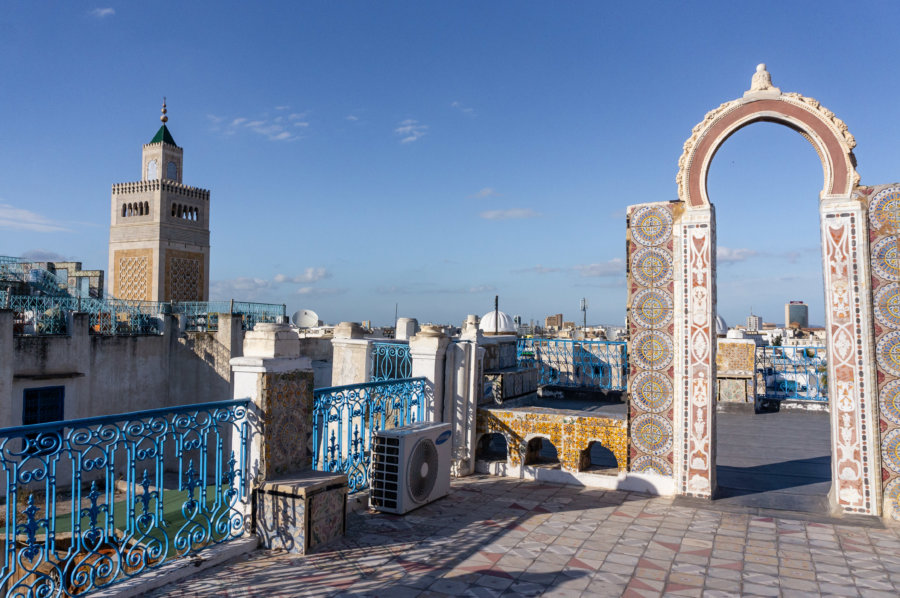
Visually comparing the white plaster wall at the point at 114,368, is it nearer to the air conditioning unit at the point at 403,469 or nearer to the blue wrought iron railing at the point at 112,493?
the blue wrought iron railing at the point at 112,493

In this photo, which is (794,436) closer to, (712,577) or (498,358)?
(498,358)

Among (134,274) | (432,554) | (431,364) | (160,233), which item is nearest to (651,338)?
(431,364)

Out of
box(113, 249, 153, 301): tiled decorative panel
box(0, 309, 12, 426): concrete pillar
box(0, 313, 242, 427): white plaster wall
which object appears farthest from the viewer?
box(113, 249, 153, 301): tiled decorative panel

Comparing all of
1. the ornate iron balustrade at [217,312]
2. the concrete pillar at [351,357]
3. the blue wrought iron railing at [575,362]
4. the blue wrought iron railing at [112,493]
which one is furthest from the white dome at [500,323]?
the blue wrought iron railing at [112,493]

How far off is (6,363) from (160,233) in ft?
63.2

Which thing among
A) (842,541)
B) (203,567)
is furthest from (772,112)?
(203,567)

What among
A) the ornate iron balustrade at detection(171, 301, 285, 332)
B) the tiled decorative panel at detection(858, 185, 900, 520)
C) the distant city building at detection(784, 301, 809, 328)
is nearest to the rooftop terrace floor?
the tiled decorative panel at detection(858, 185, 900, 520)

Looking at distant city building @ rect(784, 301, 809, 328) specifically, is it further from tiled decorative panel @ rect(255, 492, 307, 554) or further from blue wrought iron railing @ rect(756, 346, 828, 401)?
tiled decorative panel @ rect(255, 492, 307, 554)

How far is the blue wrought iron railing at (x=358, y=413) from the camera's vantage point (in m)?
5.55

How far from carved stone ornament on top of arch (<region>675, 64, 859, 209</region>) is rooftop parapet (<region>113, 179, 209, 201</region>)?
32.3 metres

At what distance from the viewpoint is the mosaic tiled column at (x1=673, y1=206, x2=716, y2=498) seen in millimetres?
5914

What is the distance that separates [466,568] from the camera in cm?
418

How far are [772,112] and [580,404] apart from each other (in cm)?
713

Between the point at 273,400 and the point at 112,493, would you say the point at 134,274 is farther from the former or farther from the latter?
the point at 112,493
